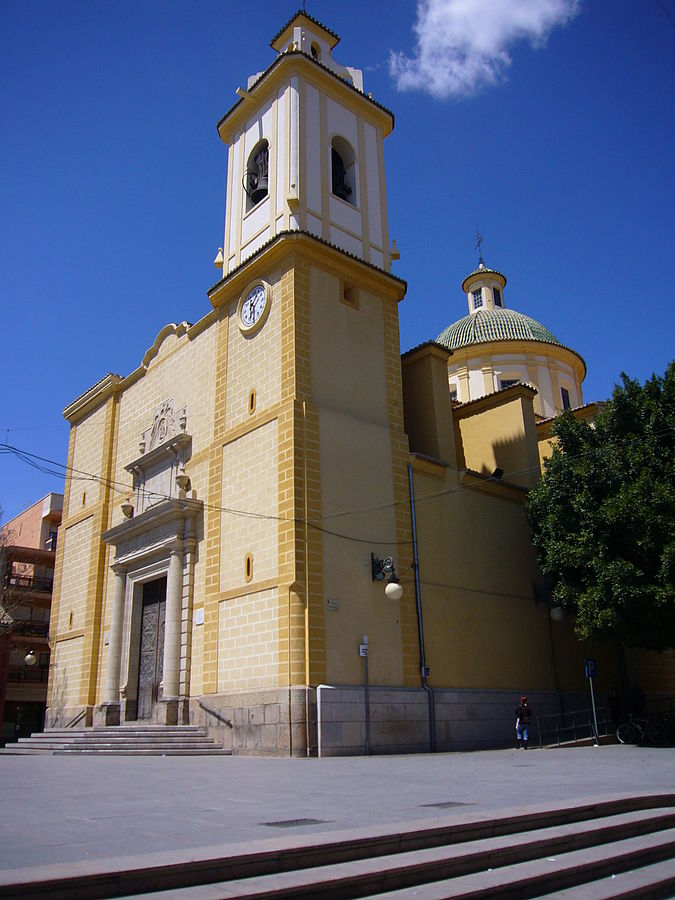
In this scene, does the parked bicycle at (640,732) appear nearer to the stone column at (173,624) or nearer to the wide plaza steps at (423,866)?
the stone column at (173,624)

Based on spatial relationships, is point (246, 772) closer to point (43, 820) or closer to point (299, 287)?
point (43, 820)

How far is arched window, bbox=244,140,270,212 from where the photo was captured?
22.8 metres

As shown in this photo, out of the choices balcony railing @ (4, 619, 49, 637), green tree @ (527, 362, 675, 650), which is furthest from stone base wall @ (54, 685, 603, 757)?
balcony railing @ (4, 619, 49, 637)

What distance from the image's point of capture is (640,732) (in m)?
18.4

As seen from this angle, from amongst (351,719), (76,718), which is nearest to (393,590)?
(351,719)

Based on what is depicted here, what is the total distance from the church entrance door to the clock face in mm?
7698

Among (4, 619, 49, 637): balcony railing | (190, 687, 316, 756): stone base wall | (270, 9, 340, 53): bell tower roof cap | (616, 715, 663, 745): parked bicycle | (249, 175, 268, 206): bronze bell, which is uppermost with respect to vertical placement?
(270, 9, 340, 53): bell tower roof cap

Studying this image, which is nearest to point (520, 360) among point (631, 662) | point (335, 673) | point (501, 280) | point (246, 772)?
point (501, 280)

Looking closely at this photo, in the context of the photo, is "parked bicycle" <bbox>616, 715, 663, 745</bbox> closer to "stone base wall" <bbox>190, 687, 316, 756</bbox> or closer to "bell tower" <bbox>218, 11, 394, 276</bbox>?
"stone base wall" <bbox>190, 687, 316, 756</bbox>

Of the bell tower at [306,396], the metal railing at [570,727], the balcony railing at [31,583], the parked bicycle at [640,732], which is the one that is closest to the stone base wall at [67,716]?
the bell tower at [306,396]

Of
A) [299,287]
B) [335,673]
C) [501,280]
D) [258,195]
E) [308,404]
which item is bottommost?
[335,673]

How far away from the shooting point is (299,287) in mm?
19703

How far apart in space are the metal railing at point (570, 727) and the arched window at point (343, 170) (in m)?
15.4

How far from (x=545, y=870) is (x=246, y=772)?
684 cm
